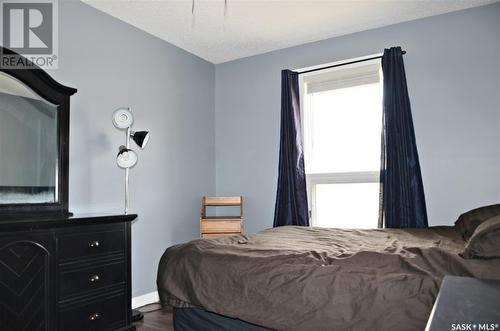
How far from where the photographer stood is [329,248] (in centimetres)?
217

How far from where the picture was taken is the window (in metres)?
3.72

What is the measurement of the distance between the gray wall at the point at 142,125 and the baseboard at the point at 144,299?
0.16ft

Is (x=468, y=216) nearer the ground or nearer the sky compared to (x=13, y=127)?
nearer the ground

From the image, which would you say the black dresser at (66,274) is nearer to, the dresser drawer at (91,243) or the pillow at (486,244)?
the dresser drawer at (91,243)

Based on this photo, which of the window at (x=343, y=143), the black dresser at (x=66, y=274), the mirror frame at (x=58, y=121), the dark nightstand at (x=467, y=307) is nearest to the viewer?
the dark nightstand at (x=467, y=307)

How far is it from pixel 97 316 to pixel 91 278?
0.26 meters

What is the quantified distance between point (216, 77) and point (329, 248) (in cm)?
309

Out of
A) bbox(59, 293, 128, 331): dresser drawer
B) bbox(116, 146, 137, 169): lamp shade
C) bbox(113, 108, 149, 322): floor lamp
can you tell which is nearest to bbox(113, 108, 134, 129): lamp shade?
bbox(113, 108, 149, 322): floor lamp

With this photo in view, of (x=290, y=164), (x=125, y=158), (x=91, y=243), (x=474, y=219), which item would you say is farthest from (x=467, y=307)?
(x=290, y=164)

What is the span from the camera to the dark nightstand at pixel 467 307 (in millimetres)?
621

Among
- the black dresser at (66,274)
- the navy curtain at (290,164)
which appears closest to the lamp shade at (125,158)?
the black dresser at (66,274)

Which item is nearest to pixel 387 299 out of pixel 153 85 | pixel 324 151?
pixel 324 151

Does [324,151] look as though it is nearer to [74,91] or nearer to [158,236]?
[158,236]

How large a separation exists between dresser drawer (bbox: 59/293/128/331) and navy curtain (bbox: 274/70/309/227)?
1.82 meters
